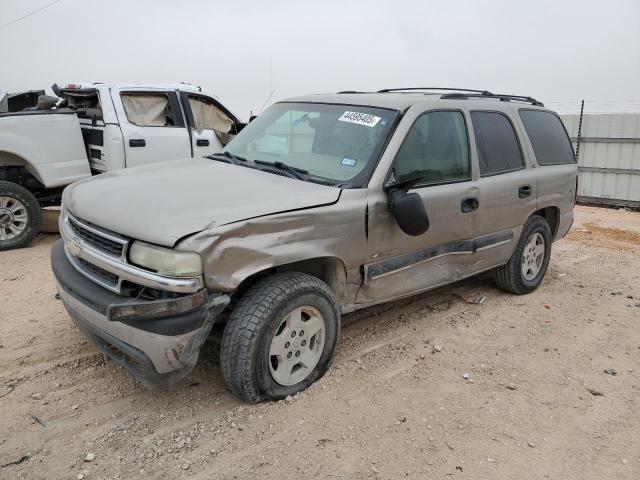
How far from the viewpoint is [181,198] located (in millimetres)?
3104

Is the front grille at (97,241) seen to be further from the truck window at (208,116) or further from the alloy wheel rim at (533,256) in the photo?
the truck window at (208,116)

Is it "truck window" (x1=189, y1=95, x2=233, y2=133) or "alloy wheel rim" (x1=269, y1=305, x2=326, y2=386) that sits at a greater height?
"truck window" (x1=189, y1=95, x2=233, y2=133)

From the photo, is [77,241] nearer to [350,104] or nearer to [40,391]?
[40,391]

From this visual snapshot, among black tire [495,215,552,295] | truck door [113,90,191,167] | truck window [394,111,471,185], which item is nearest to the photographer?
truck window [394,111,471,185]

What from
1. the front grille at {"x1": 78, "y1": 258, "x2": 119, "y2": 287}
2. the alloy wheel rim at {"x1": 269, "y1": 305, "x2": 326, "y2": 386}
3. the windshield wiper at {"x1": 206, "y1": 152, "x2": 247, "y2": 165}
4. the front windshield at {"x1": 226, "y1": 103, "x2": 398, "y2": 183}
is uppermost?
the front windshield at {"x1": 226, "y1": 103, "x2": 398, "y2": 183}

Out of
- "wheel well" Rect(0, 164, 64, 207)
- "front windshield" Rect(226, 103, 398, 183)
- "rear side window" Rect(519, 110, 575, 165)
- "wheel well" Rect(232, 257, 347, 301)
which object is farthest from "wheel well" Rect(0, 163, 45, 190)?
"rear side window" Rect(519, 110, 575, 165)

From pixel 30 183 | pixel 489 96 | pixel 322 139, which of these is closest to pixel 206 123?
pixel 30 183

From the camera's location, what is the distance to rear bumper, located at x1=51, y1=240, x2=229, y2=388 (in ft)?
8.87

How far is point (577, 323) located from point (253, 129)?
3126 mm

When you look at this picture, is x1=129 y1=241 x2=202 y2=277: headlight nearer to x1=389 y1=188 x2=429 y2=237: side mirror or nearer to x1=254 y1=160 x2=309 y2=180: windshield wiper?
x1=254 y1=160 x2=309 y2=180: windshield wiper

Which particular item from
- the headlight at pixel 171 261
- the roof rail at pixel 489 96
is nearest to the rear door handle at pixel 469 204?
the roof rail at pixel 489 96

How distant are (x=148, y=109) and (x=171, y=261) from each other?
17.0 feet

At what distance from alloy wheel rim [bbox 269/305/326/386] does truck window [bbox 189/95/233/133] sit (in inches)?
194

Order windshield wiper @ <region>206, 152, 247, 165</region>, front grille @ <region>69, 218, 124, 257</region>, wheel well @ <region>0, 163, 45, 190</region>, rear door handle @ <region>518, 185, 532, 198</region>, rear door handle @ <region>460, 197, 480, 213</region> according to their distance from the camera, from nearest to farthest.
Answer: front grille @ <region>69, 218, 124, 257</region> → windshield wiper @ <region>206, 152, 247, 165</region> → rear door handle @ <region>460, 197, 480, 213</region> → rear door handle @ <region>518, 185, 532, 198</region> → wheel well @ <region>0, 163, 45, 190</region>
